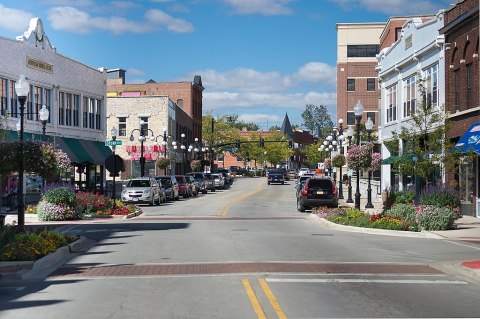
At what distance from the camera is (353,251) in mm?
17000

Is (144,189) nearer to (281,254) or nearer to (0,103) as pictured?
(0,103)

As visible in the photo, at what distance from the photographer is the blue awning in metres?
25.7

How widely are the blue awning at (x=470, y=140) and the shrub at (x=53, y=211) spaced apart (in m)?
16.1

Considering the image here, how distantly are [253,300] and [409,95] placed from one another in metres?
31.8

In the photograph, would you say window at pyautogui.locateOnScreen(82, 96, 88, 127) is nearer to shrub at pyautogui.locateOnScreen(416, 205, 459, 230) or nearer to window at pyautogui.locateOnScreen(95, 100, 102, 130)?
window at pyautogui.locateOnScreen(95, 100, 102, 130)

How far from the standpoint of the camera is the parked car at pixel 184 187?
5238 centimetres

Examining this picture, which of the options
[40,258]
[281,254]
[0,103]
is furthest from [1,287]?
[0,103]

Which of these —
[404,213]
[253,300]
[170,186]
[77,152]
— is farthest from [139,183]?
[253,300]

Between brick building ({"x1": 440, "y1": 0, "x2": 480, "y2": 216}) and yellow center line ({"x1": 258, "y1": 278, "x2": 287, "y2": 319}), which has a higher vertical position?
brick building ({"x1": 440, "y1": 0, "x2": 480, "y2": 216})

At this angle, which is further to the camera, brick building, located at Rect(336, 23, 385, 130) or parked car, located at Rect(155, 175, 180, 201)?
brick building, located at Rect(336, 23, 385, 130)

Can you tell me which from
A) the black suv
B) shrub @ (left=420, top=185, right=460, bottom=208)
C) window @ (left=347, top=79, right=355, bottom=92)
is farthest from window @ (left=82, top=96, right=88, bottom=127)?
window @ (left=347, top=79, right=355, bottom=92)

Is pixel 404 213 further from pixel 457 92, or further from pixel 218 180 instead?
pixel 218 180

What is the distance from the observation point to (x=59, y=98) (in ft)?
149

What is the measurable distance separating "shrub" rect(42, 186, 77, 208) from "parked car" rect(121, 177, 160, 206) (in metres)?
11.7
